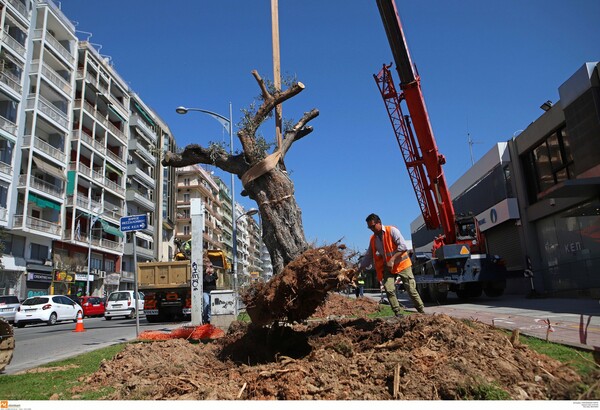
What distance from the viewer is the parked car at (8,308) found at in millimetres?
20953

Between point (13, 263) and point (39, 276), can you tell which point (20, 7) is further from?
point (39, 276)

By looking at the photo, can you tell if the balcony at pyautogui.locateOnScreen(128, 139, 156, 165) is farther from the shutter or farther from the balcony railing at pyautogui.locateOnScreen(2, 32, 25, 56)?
the shutter

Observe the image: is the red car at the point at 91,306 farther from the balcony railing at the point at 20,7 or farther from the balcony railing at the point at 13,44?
the balcony railing at the point at 20,7

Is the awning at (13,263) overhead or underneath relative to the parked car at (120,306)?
overhead

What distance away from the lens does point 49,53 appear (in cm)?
3672

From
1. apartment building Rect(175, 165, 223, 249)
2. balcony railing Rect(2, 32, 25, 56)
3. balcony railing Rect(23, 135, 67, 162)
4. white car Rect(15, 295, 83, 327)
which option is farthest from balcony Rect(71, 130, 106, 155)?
apartment building Rect(175, 165, 223, 249)

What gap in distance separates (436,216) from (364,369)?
44.6ft

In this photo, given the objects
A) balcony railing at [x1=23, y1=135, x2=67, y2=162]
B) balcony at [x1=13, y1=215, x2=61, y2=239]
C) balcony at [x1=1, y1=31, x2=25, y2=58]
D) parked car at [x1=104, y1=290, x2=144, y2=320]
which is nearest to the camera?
parked car at [x1=104, y1=290, x2=144, y2=320]

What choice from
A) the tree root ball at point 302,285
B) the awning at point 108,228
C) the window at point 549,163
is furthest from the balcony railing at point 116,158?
the tree root ball at point 302,285

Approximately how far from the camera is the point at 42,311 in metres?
20.9

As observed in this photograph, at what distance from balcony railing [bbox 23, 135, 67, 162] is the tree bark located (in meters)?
31.0

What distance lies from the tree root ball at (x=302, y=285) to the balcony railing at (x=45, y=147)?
113ft

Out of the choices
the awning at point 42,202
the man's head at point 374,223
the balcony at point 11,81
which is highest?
the balcony at point 11,81

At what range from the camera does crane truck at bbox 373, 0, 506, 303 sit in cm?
1364
